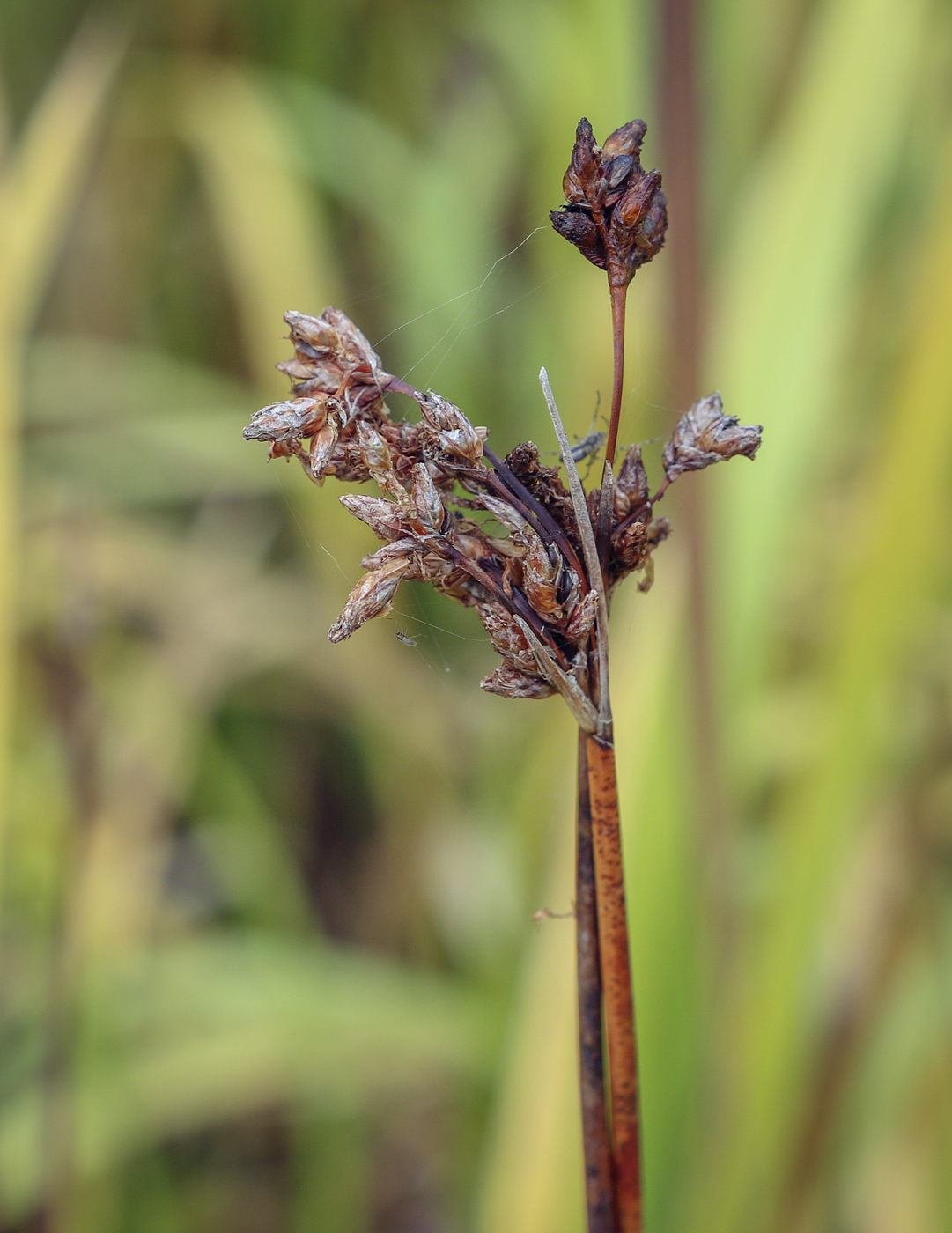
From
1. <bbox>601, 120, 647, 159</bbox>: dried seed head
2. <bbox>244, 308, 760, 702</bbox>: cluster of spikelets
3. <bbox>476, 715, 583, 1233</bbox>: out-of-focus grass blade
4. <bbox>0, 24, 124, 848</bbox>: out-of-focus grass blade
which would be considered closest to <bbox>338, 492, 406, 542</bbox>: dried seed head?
<bbox>244, 308, 760, 702</bbox>: cluster of spikelets

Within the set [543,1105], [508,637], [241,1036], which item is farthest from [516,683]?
[241,1036]

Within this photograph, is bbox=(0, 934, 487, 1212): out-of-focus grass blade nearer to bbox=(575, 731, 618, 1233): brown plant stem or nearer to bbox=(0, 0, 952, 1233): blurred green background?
bbox=(0, 0, 952, 1233): blurred green background

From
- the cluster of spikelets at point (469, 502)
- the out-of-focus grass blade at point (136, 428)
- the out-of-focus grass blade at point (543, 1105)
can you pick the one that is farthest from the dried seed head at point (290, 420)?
the out-of-focus grass blade at point (136, 428)

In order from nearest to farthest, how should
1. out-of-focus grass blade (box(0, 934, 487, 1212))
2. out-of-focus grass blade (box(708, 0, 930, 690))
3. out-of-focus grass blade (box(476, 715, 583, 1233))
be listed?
1. out-of-focus grass blade (box(476, 715, 583, 1233))
2. out-of-focus grass blade (box(708, 0, 930, 690))
3. out-of-focus grass blade (box(0, 934, 487, 1212))

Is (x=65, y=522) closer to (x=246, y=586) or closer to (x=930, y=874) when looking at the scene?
(x=246, y=586)

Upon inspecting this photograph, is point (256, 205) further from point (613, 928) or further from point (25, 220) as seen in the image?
point (613, 928)

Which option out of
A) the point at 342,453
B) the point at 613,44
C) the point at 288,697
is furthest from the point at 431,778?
→ the point at 342,453
